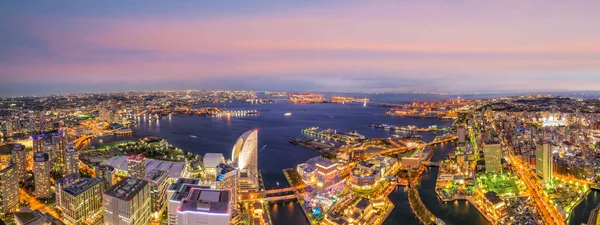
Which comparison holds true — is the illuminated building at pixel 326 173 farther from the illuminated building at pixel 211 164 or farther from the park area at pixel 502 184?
the park area at pixel 502 184

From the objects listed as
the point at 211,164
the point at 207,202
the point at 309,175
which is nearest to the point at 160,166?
the point at 211,164

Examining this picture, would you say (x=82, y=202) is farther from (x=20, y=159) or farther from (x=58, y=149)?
(x=58, y=149)

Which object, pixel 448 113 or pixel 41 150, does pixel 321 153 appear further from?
pixel 448 113

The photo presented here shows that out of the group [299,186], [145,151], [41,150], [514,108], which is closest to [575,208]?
[299,186]

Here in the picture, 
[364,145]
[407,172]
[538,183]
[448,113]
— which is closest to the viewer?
[538,183]

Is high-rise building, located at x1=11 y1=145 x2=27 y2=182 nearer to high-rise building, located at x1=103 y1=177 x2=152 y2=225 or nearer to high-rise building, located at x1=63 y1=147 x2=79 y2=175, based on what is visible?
high-rise building, located at x1=63 y1=147 x2=79 y2=175

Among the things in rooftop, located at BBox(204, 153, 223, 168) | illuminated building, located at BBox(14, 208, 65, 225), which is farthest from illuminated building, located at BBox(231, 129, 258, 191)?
illuminated building, located at BBox(14, 208, 65, 225)

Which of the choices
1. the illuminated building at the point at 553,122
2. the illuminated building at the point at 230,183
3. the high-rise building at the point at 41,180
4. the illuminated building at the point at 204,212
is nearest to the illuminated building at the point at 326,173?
the illuminated building at the point at 230,183
